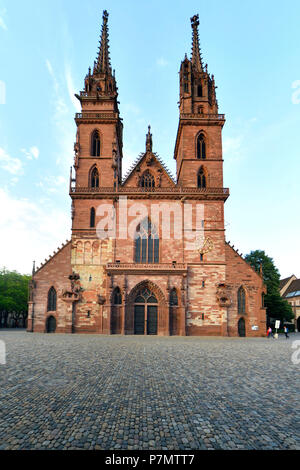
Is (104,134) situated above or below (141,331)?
above

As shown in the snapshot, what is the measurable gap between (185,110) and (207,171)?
790 centimetres

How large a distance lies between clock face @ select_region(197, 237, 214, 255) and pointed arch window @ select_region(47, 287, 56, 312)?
14.9 m

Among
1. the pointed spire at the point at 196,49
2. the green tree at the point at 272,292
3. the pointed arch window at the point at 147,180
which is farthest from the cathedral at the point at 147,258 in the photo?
the green tree at the point at 272,292

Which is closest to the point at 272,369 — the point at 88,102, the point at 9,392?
the point at 9,392

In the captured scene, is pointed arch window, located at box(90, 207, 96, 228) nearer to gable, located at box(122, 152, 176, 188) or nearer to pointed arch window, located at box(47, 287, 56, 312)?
gable, located at box(122, 152, 176, 188)

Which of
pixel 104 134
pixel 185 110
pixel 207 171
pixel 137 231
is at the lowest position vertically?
pixel 137 231

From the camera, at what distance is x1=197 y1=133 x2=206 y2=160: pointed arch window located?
3341cm

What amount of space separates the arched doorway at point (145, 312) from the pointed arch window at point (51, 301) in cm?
798

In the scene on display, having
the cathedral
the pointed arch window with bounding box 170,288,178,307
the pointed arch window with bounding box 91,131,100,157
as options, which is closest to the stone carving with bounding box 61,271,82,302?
the cathedral

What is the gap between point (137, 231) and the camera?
30.2m

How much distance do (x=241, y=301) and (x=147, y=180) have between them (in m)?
15.9

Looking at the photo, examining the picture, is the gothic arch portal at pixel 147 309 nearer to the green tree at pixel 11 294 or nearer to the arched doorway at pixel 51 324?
the arched doorway at pixel 51 324

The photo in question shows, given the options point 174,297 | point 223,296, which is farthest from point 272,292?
point 174,297
